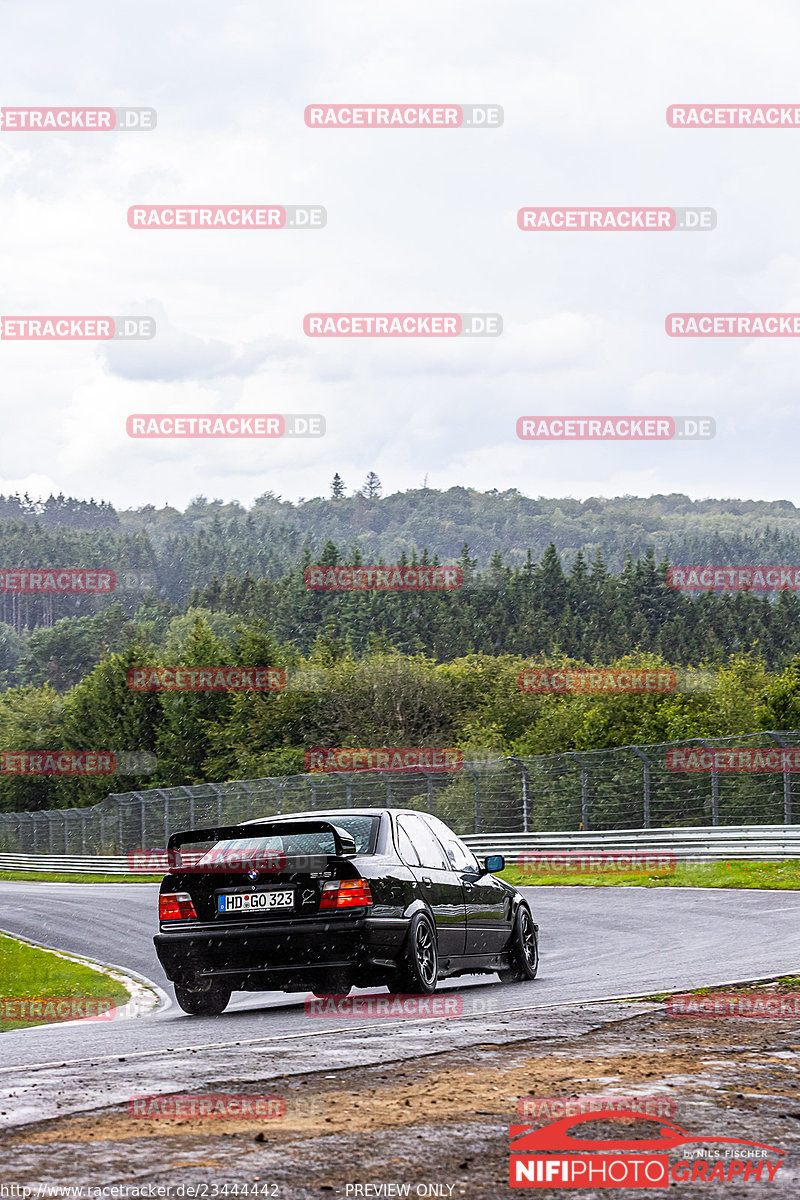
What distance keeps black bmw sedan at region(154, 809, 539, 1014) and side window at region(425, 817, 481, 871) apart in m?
0.67

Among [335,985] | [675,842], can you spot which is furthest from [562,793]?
[335,985]

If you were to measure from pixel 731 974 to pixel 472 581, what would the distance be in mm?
111274

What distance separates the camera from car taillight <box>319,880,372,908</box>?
31.0 ft

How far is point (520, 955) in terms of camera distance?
11.7m

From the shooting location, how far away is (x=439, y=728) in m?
77.1

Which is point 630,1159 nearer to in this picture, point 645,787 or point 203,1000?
point 203,1000

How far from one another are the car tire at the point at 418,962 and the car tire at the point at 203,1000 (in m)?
1.30

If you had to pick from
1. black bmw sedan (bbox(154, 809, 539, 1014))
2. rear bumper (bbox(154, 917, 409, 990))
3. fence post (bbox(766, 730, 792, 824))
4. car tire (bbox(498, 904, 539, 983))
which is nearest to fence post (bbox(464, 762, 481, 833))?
fence post (bbox(766, 730, 792, 824))

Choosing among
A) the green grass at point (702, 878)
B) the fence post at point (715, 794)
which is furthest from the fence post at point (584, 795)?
the fence post at point (715, 794)

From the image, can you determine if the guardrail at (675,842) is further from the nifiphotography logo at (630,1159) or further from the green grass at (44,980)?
the nifiphotography logo at (630,1159)

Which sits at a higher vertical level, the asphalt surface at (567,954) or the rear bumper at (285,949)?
the rear bumper at (285,949)

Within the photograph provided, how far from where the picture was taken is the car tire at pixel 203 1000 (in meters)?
10.1

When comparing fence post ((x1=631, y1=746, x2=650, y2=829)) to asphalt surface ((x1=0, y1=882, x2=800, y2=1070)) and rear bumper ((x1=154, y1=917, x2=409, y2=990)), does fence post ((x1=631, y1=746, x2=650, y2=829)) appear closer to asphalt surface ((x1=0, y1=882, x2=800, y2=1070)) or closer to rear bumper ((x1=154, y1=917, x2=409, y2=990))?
asphalt surface ((x1=0, y1=882, x2=800, y2=1070))

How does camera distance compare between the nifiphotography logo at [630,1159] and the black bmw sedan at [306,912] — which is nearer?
the nifiphotography logo at [630,1159]
